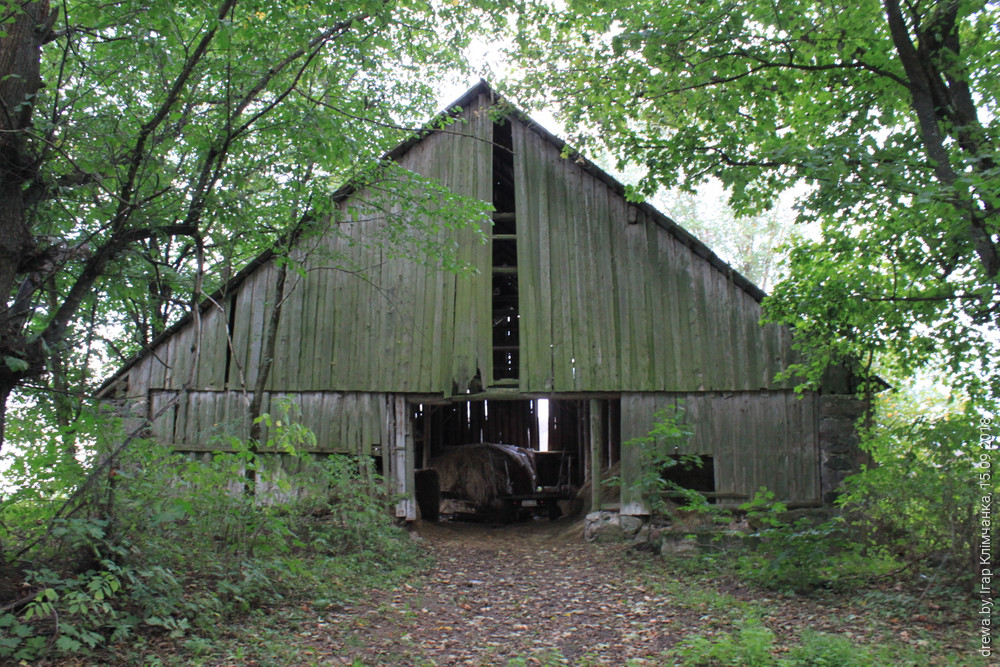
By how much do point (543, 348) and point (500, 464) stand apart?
5.07 m

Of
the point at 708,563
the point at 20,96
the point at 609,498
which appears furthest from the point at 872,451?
the point at 20,96

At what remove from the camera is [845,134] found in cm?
680

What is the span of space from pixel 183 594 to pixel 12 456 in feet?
5.22

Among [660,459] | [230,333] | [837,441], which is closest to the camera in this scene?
[660,459]

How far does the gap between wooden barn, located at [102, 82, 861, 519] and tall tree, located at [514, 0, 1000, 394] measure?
1787mm

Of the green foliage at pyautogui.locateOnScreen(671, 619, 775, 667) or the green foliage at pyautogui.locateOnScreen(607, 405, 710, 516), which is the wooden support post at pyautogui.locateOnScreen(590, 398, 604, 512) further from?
the green foliage at pyautogui.locateOnScreen(671, 619, 775, 667)

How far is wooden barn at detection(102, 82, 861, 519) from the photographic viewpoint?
1003cm

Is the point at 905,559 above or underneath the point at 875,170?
underneath

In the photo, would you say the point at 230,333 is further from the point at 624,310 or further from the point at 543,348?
the point at 624,310

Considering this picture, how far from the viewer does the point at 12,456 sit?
5.03 metres

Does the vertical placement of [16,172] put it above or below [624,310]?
above

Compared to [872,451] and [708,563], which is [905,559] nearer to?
[872,451]

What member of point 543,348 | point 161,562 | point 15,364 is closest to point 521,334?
point 543,348

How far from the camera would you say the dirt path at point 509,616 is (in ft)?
17.5
